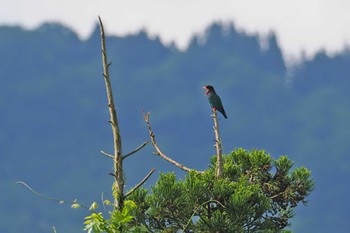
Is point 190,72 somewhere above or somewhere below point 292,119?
above

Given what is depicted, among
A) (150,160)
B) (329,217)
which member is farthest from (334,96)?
(150,160)

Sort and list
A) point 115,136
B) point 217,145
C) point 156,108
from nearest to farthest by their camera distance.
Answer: point 115,136 → point 217,145 → point 156,108

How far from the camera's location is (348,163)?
507 ft

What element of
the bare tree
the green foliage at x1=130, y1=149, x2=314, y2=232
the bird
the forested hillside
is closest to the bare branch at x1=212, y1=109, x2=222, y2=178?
the green foliage at x1=130, y1=149, x2=314, y2=232

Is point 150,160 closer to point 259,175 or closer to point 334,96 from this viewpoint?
point 334,96

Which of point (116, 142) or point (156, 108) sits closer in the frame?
point (116, 142)

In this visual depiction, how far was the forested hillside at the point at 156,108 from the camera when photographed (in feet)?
519

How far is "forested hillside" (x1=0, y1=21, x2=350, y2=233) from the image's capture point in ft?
519

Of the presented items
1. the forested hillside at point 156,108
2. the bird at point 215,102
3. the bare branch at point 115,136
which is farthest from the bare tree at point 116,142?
the forested hillside at point 156,108

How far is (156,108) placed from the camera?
168125 millimetres

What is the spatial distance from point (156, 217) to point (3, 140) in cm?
15138

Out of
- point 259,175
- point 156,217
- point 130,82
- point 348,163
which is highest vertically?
point 130,82

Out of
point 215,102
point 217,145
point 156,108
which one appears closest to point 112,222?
point 217,145

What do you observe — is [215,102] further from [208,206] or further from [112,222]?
[112,222]
